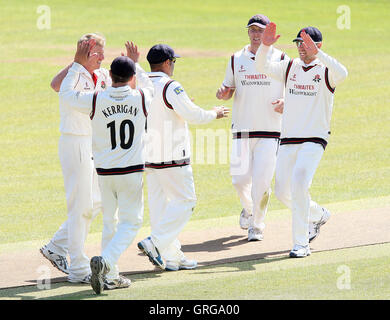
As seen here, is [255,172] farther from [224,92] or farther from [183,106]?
[183,106]

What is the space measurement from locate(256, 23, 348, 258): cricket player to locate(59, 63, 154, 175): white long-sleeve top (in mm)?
2169

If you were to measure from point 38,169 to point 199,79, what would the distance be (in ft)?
30.8

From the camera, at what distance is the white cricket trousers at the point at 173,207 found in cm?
938

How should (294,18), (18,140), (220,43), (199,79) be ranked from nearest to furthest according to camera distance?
(18,140) → (199,79) → (220,43) → (294,18)

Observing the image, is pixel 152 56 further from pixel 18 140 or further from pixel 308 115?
pixel 18 140

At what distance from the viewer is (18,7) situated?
118 feet

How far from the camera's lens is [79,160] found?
357 inches

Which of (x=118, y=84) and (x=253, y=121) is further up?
(x=118, y=84)

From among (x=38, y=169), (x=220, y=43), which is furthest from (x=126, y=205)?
(x=220, y=43)

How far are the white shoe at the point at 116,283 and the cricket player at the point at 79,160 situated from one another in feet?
2.06

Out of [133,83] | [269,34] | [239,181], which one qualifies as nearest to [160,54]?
[133,83]

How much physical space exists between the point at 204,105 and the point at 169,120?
12.8m

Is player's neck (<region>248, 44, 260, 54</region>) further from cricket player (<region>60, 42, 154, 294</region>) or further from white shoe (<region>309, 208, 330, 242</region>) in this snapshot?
cricket player (<region>60, 42, 154, 294</region>)

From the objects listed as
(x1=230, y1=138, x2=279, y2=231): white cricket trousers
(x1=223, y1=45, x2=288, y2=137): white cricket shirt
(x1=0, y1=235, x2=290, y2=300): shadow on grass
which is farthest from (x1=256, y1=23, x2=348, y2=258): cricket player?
(x1=223, y1=45, x2=288, y2=137): white cricket shirt
